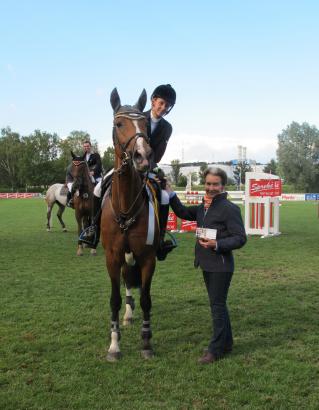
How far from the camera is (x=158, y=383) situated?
427cm

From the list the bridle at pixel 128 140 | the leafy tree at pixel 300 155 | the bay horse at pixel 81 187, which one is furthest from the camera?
the leafy tree at pixel 300 155

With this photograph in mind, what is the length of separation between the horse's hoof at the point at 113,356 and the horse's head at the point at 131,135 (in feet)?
7.15

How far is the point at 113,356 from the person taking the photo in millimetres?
4910

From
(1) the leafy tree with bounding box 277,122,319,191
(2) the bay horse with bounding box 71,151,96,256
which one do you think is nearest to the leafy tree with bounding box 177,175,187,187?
(1) the leafy tree with bounding box 277,122,319,191

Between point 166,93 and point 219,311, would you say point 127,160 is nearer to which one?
point 166,93

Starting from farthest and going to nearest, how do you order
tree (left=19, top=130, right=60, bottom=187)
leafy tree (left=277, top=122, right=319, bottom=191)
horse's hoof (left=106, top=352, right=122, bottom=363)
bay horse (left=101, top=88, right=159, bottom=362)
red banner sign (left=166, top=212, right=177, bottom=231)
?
tree (left=19, top=130, right=60, bottom=187) < leafy tree (left=277, top=122, right=319, bottom=191) < red banner sign (left=166, top=212, right=177, bottom=231) < horse's hoof (left=106, top=352, right=122, bottom=363) < bay horse (left=101, top=88, right=159, bottom=362)

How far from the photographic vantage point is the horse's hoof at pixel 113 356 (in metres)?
4.86

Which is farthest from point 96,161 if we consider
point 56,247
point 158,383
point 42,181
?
point 42,181

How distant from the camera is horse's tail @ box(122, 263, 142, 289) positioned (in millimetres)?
5939

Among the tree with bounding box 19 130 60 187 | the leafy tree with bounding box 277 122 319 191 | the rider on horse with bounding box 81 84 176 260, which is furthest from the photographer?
the tree with bounding box 19 130 60 187

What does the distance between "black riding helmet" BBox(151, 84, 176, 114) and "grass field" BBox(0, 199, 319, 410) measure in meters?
3.05

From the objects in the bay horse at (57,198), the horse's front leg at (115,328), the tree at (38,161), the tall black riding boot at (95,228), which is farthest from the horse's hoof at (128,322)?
the tree at (38,161)

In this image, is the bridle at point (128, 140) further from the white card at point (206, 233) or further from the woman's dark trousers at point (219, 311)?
the woman's dark trousers at point (219, 311)

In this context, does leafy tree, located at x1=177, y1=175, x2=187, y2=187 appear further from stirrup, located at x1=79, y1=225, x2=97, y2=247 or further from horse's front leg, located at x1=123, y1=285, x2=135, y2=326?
stirrup, located at x1=79, y1=225, x2=97, y2=247
